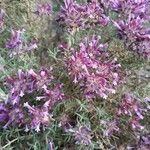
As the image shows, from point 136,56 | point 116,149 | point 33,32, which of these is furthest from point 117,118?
point 33,32

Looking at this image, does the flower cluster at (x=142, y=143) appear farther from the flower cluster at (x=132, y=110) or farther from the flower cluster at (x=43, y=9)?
the flower cluster at (x=43, y=9)

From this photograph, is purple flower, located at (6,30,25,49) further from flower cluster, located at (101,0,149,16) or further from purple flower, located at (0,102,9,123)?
flower cluster, located at (101,0,149,16)

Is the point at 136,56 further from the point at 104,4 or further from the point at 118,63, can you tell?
the point at 104,4

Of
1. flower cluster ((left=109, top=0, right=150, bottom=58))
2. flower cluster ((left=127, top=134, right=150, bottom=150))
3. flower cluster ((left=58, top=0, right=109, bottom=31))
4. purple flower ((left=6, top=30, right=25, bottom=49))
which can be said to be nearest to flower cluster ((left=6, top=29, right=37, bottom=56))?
purple flower ((left=6, top=30, right=25, bottom=49))

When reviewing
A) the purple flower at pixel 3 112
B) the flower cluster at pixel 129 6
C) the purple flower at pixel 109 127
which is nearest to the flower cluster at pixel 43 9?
the flower cluster at pixel 129 6

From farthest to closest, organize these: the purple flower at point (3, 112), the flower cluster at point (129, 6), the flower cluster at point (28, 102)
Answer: the flower cluster at point (129, 6)
the purple flower at point (3, 112)
the flower cluster at point (28, 102)

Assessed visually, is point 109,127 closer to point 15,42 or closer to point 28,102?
point 28,102

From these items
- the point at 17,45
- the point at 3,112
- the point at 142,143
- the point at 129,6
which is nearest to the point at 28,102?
the point at 3,112
